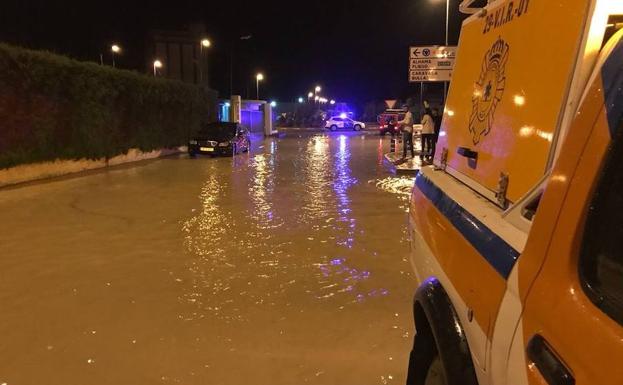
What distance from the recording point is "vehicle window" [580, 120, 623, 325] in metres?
1.31

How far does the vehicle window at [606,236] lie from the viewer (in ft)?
4.31

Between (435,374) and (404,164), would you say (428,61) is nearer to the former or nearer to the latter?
(404,164)

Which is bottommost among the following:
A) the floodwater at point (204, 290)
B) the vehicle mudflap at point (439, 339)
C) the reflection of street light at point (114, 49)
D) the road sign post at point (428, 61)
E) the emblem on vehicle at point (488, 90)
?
the floodwater at point (204, 290)

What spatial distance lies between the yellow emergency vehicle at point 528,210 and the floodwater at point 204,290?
58.2 inches

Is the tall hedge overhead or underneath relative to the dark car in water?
overhead

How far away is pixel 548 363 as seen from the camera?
4.47 feet

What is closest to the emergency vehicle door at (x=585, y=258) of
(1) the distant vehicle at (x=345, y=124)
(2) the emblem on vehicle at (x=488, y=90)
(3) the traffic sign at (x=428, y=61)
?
(2) the emblem on vehicle at (x=488, y=90)

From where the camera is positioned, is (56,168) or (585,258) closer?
(585,258)

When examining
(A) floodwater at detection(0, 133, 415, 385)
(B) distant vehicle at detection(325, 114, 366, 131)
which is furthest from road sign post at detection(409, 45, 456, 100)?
(B) distant vehicle at detection(325, 114, 366, 131)

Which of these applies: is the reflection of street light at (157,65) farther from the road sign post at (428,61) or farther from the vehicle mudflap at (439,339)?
the vehicle mudflap at (439,339)

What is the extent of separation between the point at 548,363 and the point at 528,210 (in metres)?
0.80

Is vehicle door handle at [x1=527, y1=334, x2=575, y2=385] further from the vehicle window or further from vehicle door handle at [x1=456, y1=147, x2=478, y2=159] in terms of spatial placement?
vehicle door handle at [x1=456, y1=147, x2=478, y2=159]

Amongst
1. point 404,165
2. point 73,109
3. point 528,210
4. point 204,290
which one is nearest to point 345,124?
point 404,165

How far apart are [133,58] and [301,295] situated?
5486 cm
